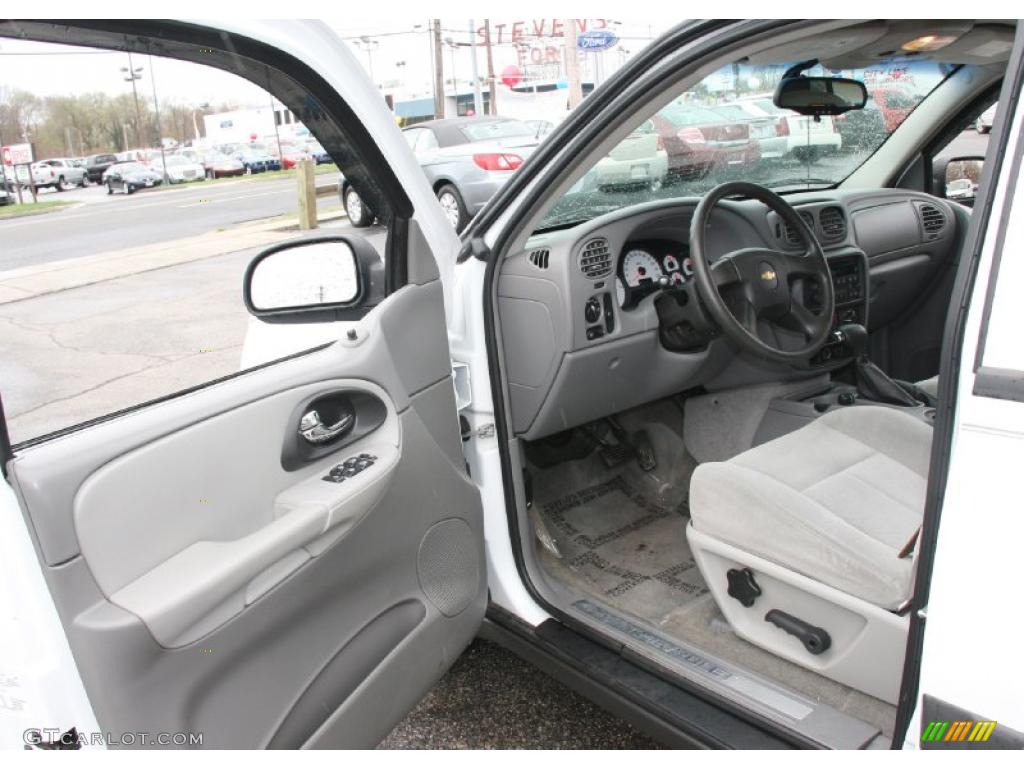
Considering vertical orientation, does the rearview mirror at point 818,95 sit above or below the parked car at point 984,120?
above

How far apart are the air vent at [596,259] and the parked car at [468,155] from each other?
4607mm

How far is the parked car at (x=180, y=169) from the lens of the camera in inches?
62.9

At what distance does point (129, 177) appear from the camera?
1.59 m

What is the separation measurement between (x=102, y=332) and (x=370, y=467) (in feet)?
1.86

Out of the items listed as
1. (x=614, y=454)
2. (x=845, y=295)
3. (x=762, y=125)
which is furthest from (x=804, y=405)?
(x=762, y=125)

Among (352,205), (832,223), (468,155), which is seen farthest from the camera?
(468,155)

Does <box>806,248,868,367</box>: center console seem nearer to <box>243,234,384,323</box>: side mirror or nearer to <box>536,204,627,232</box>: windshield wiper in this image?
<box>536,204,627,232</box>: windshield wiper

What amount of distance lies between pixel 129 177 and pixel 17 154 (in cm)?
26

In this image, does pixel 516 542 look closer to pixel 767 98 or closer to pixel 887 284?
pixel 767 98

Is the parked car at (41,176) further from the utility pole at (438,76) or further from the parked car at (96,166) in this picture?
the utility pole at (438,76)

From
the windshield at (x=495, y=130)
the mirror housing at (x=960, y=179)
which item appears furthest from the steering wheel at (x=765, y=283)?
the windshield at (x=495, y=130)

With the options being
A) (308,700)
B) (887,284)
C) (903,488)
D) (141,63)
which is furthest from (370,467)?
(887,284)

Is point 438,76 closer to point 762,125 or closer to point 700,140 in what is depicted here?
point 762,125

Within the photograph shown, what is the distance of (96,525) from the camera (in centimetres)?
135
